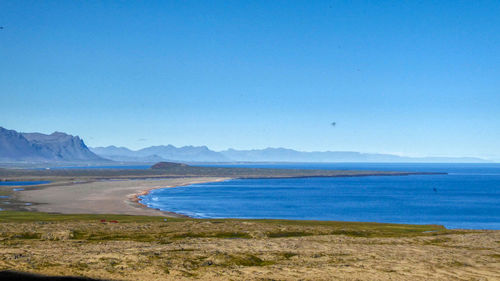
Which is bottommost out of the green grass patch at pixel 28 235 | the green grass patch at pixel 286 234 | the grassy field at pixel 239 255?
the green grass patch at pixel 286 234

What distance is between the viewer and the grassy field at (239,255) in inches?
960

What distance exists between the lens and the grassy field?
2438 cm

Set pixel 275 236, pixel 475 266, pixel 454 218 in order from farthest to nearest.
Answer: pixel 454 218 → pixel 275 236 → pixel 475 266

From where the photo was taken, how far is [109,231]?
42.8 meters

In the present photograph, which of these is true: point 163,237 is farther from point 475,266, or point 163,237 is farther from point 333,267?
point 475,266

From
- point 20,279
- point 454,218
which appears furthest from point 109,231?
point 454,218

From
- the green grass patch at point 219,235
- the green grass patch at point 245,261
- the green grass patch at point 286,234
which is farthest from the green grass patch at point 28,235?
the green grass patch at point 286,234

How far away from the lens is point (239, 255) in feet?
95.9

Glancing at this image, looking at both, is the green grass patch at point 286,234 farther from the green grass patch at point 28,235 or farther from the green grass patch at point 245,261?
the green grass patch at point 28,235

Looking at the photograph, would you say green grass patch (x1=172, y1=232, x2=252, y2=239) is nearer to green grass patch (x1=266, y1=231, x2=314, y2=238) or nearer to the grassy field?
the grassy field

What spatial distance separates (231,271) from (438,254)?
1485 cm

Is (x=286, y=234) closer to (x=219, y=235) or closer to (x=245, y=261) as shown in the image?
(x=219, y=235)

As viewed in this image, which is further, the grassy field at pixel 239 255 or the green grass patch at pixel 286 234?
the green grass patch at pixel 286 234

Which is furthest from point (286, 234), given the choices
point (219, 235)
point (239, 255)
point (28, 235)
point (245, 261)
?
point (28, 235)
